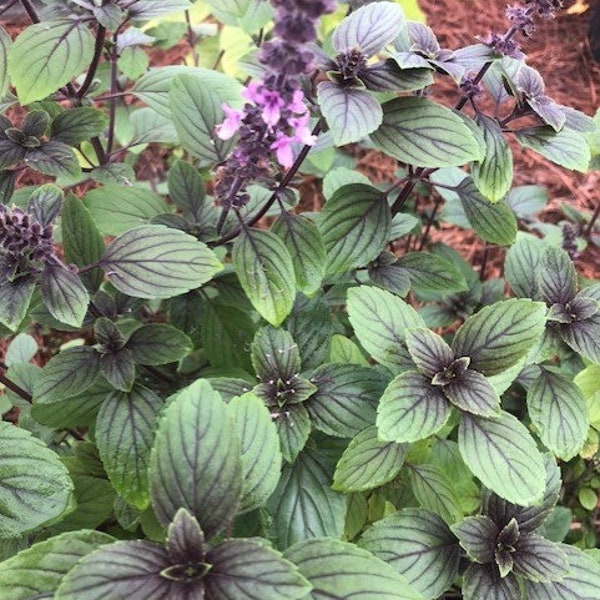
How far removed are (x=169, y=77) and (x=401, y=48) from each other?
0.59m

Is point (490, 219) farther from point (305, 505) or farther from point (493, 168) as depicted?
point (305, 505)

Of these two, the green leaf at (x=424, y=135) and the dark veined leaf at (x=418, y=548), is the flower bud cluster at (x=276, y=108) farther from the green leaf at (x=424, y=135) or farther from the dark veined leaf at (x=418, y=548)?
the dark veined leaf at (x=418, y=548)

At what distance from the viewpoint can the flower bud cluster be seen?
92cm

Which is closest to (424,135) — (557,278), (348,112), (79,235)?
(348,112)

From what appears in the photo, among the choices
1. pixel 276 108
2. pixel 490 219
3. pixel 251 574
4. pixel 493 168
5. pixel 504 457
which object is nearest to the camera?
pixel 251 574

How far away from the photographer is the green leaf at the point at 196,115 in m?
1.40

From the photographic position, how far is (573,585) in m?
1.24

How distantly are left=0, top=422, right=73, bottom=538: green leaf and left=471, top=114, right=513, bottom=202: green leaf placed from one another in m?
1.00

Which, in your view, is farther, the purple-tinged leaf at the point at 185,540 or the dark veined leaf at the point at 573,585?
the dark veined leaf at the point at 573,585

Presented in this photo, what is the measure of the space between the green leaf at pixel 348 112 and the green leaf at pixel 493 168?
0.98 feet

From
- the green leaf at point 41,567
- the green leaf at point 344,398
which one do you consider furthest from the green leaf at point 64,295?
the green leaf at point 344,398

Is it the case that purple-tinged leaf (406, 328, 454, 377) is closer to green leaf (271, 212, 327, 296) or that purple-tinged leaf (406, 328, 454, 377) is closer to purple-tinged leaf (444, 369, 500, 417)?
purple-tinged leaf (444, 369, 500, 417)

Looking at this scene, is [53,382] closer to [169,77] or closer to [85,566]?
[85,566]

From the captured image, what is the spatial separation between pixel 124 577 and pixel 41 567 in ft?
0.53
